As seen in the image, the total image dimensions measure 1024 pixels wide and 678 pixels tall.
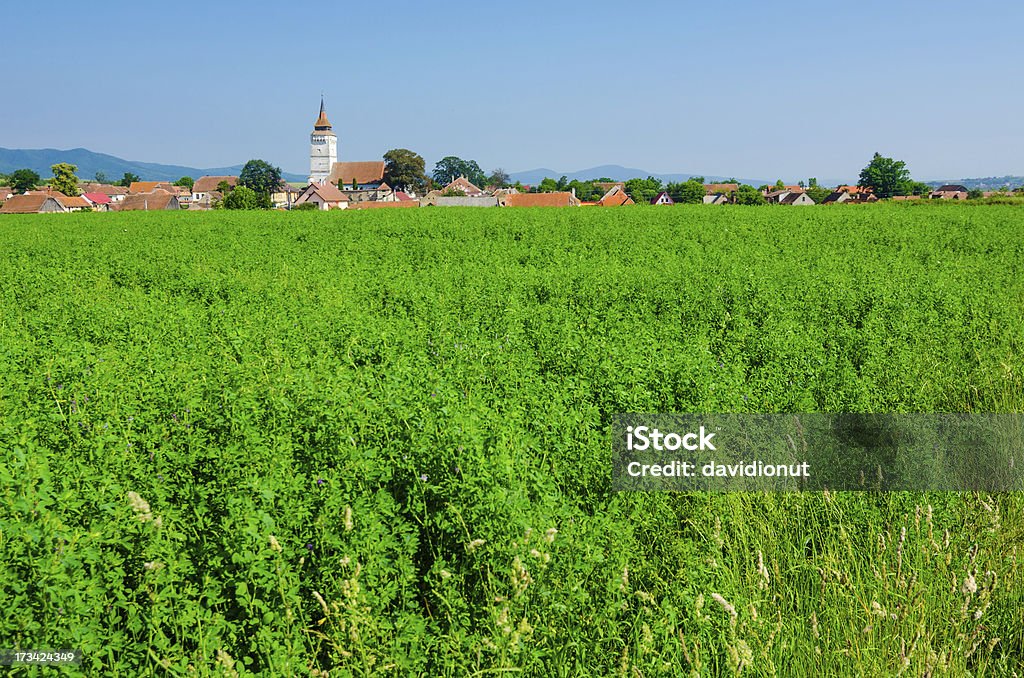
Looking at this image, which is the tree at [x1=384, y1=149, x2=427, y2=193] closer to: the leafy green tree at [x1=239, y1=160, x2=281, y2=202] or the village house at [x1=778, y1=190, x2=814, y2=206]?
the leafy green tree at [x1=239, y1=160, x2=281, y2=202]

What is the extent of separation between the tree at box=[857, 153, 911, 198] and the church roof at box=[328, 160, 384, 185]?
116 metres

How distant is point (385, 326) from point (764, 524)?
496cm

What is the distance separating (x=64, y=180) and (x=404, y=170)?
233 ft

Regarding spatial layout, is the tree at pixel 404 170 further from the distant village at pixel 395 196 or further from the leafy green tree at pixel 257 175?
the leafy green tree at pixel 257 175

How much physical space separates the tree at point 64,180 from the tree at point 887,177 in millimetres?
168348

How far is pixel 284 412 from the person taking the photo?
15.4 ft

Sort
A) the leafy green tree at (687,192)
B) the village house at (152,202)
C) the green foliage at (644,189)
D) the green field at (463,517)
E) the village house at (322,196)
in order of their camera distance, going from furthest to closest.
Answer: the green foliage at (644,189) < the leafy green tree at (687,192) < the village house at (322,196) < the village house at (152,202) < the green field at (463,517)

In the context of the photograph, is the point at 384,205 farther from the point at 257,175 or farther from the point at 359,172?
the point at 257,175

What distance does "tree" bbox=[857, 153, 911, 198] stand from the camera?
529ft

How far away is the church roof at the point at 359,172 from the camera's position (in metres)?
186

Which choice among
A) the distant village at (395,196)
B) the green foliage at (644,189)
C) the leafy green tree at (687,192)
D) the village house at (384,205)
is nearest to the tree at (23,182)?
the distant village at (395,196)

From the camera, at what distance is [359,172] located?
18838cm

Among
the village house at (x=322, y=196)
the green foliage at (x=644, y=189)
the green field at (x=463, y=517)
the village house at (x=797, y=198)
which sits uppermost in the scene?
the green foliage at (x=644, y=189)

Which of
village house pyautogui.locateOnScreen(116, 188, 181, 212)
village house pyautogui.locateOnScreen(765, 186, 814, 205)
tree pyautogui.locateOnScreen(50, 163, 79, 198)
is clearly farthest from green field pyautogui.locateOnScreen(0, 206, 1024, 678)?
tree pyautogui.locateOnScreen(50, 163, 79, 198)
